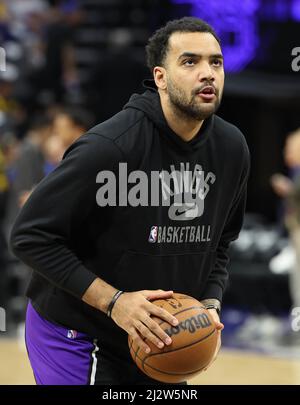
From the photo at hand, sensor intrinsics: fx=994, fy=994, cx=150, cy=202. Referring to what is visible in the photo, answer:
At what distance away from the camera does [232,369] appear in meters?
7.77

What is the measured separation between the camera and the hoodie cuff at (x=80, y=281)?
3.60m

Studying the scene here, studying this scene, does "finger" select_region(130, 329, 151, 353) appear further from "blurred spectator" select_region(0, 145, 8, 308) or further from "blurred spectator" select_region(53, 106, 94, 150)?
"blurred spectator" select_region(0, 145, 8, 308)

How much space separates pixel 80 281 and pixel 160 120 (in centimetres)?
71

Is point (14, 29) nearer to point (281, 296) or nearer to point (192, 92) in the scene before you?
point (281, 296)

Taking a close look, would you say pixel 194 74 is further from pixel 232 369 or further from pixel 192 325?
pixel 232 369

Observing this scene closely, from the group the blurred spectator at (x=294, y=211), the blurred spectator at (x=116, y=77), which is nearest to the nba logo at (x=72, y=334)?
the blurred spectator at (x=294, y=211)

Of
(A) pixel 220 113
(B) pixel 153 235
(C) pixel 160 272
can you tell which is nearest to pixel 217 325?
(C) pixel 160 272

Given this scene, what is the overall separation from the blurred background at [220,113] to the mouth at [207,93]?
3.18 meters

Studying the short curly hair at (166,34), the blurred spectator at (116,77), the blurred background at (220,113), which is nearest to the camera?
the short curly hair at (166,34)

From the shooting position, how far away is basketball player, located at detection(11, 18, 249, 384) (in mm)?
3607

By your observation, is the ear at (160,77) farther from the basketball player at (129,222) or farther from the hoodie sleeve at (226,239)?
the hoodie sleeve at (226,239)

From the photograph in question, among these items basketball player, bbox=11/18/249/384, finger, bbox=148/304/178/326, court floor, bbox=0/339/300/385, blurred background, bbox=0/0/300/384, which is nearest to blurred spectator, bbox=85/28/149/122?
blurred background, bbox=0/0/300/384

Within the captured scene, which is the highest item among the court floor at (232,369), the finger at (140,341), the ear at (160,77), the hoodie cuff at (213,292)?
the ear at (160,77)
